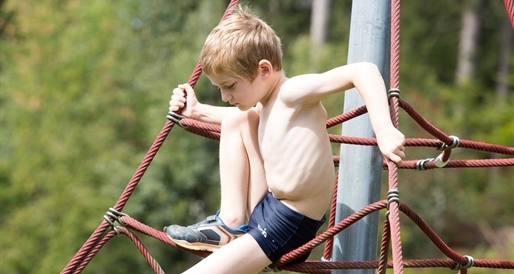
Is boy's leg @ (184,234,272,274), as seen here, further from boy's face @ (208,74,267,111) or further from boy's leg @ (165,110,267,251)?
boy's face @ (208,74,267,111)

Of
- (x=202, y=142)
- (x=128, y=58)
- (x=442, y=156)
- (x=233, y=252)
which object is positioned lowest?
(x=233, y=252)

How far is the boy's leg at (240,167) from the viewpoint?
89.7 inches

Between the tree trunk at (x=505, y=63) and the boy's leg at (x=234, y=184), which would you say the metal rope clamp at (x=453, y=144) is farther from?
the tree trunk at (x=505, y=63)

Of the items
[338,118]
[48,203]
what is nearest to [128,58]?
[48,203]

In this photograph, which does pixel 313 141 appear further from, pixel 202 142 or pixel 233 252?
pixel 202 142

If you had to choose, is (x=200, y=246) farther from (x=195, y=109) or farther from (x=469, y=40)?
(x=469, y=40)

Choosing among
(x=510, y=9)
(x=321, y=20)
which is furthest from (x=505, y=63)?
(x=510, y=9)

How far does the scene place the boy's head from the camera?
7.04 feet

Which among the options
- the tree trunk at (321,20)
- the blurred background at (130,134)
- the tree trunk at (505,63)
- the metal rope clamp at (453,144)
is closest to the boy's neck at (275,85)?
the metal rope clamp at (453,144)

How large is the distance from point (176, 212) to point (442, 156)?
30.9 ft

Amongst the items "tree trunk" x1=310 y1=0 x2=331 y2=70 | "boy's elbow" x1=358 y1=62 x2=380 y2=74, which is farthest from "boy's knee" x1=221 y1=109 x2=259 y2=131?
"tree trunk" x1=310 y1=0 x2=331 y2=70

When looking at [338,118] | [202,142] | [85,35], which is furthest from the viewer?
[85,35]

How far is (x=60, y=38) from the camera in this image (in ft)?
47.4

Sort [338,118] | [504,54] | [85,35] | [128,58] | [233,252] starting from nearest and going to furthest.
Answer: [233,252] → [338,118] → [128,58] → [85,35] → [504,54]
